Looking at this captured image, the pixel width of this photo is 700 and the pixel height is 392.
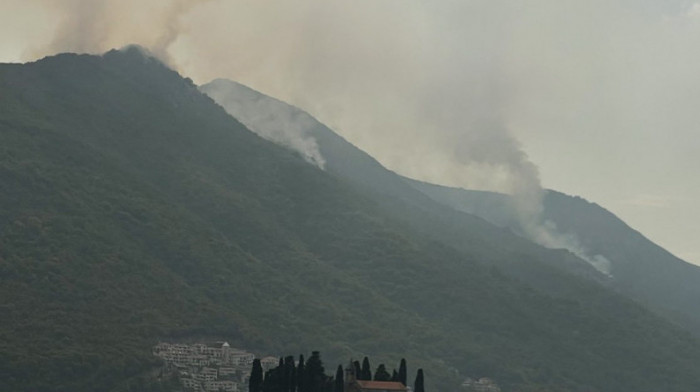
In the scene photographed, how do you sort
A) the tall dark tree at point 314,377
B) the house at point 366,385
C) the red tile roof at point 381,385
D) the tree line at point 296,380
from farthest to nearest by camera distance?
the red tile roof at point 381,385 < the house at point 366,385 < the tall dark tree at point 314,377 < the tree line at point 296,380

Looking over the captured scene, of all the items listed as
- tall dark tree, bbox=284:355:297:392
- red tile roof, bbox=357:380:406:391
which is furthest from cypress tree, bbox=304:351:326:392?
red tile roof, bbox=357:380:406:391

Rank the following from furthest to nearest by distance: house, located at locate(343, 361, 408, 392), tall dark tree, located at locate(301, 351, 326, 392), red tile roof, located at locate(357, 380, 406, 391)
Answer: red tile roof, located at locate(357, 380, 406, 391) < house, located at locate(343, 361, 408, 392) < tall dark tree, located at locate(301, 351, 326, 392)

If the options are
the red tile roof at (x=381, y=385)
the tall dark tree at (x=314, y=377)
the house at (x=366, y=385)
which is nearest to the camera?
the tall dark tree at (x=314, y=377)

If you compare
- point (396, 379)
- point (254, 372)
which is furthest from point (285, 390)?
point (396, 379)

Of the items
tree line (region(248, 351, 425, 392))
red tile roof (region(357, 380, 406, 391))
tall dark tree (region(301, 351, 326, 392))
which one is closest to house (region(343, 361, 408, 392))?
red tile roof (region(357, 380, 406, 391))

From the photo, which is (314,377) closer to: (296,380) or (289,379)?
(296,380)

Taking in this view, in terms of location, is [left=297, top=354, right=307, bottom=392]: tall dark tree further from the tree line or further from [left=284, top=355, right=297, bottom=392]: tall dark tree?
[left=284, top=355, right=297, bottom=392]: tall dark tree

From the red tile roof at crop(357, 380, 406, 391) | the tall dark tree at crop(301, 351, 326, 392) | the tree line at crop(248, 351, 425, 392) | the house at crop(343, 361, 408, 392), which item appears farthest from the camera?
the red tile roof at crop(357, 380, 406, 391)

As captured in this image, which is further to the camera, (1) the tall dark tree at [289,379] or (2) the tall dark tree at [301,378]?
(2) the tall dark tree at [301,378]

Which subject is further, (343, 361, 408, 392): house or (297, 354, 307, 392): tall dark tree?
(343, 361, 408, 392): house

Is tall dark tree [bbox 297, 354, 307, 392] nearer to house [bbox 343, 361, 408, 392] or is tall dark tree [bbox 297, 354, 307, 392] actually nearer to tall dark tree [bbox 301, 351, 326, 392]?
tall dark tree [bbox 301, 351, 326, 392]

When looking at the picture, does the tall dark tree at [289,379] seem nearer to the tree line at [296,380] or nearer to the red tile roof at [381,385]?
the tree line at [296,380]

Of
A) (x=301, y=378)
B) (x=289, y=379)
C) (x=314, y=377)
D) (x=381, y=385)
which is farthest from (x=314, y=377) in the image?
(x=381, y=385)

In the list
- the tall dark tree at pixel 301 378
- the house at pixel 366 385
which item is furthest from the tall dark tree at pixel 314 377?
the house at pixel 366 385
